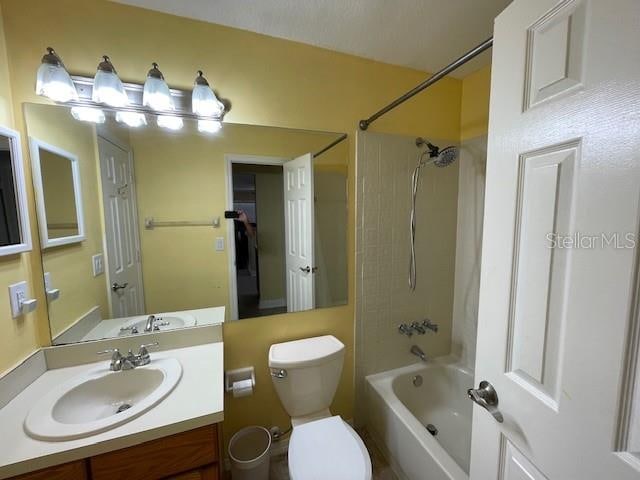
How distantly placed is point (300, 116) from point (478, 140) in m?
1.23

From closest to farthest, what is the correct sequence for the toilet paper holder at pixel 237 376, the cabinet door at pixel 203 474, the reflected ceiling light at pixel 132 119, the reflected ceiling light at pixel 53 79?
the cabinet door at pixel 203 474 < the reflected ceiling light at pixel 53 79 < the reflected ceiling light at pixel 132 119 < the toilet paper holder at pixel 237 376

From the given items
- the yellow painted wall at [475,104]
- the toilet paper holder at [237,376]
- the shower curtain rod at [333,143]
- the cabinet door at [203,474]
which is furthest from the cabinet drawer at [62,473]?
the yellow painted wall at [475,104]

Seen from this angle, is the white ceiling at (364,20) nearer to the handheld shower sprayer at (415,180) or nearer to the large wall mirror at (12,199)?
the handheld shower sprayer at (415,180)

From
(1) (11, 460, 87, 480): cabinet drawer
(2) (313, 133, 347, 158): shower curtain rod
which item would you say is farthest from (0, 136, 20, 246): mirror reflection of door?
(2) (313, 133, 347, 158): shower curtain rod

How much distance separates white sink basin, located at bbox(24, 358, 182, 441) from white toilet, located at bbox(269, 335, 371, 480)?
1.68 feet

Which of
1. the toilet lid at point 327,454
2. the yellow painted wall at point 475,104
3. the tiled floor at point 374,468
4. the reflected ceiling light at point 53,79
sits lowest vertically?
the tiled floor at point 374,468

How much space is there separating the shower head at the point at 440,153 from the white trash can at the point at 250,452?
6.22 ft

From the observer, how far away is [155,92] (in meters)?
1.18

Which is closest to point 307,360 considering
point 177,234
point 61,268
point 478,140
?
point 177,234

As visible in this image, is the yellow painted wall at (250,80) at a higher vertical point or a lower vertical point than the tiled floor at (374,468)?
higher

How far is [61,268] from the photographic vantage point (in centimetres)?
119

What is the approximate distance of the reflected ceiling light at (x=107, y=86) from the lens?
1.10 metres

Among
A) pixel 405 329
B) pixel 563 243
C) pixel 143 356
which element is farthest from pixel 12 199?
pixel 405 329

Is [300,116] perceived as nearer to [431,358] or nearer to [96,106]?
[96,106]
